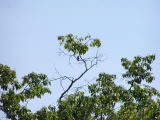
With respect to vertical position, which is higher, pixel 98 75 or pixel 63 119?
pixel 98 75

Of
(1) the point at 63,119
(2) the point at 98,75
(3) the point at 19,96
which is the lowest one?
(1) the point at 63,119

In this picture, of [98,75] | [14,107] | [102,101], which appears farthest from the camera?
[98,75]

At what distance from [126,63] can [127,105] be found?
→ 3751 millimetres

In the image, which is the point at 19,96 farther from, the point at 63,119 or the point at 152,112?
the point at 152,112

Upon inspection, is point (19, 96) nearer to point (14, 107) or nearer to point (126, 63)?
point (14, 107)

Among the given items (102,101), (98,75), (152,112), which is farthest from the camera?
(98,75)

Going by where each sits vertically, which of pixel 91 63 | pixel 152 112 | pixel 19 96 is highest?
pixel 91 63

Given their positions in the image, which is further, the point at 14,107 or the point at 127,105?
the point at 127,105

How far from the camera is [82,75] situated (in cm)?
2286

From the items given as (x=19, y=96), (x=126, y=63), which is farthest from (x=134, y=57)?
(x=19, y=96)

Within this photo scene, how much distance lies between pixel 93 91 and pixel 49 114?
3.53 meters

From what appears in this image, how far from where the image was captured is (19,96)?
19328 millimetres

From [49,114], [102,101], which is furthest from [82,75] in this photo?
[49,114]

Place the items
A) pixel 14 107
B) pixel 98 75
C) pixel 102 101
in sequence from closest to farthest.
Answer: pixel 14 107 → pixel 102 101 → pixel 98 75
